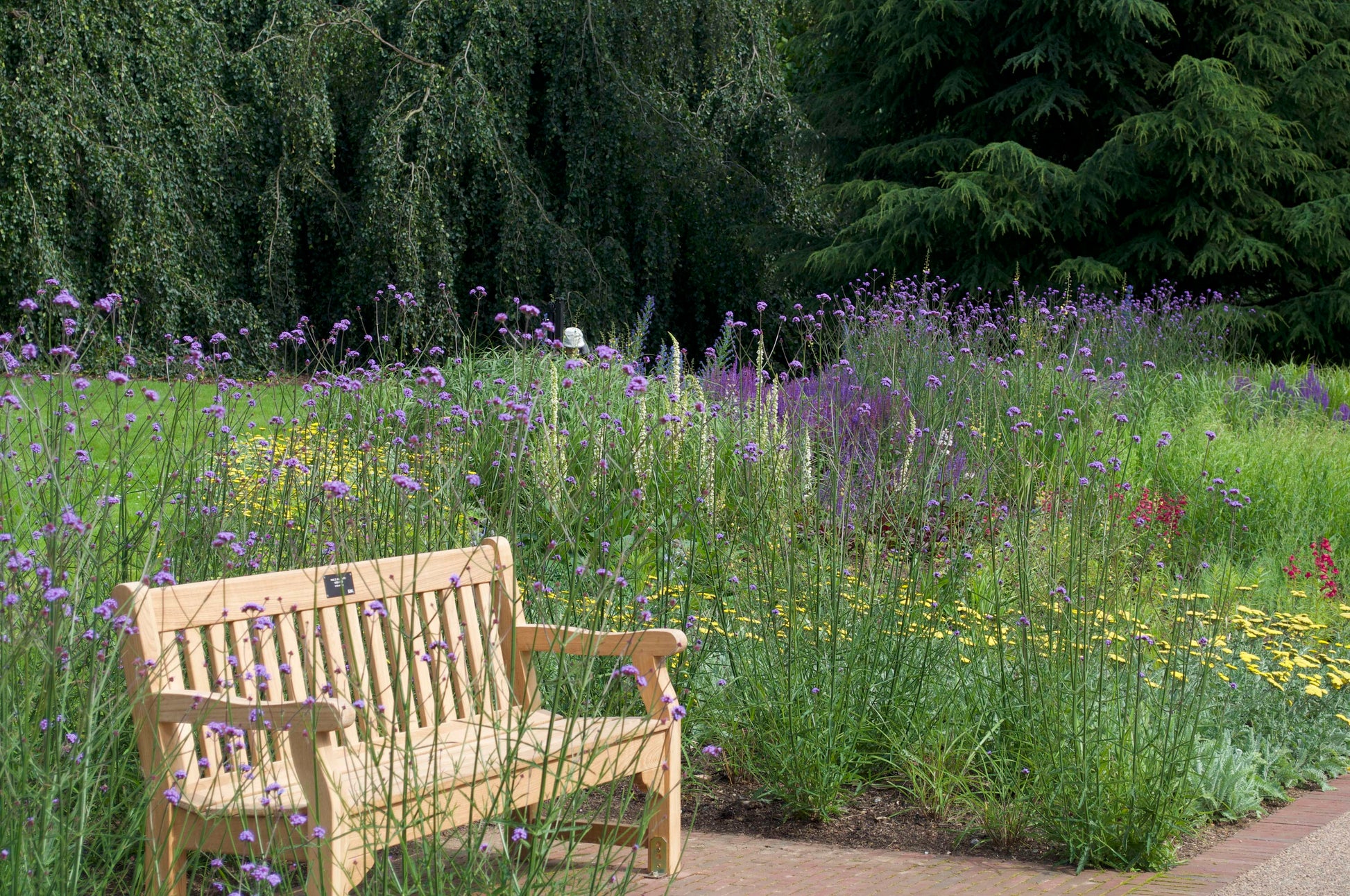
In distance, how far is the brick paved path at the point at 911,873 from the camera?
3285 millimetres

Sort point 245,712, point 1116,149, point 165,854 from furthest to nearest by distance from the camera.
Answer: point 1116,149 < point 165,854 < point 245,712

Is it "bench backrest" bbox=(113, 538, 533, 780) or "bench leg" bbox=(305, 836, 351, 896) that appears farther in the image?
"bench backrest" bbox=(113, 538, 533, 780)

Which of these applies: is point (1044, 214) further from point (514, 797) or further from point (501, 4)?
point (514, 797)

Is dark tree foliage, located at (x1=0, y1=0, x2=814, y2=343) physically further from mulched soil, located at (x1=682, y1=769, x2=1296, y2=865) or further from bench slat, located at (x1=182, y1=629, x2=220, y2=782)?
bench slat, located at (x1=182, y1=629, x2=220, y2=782)

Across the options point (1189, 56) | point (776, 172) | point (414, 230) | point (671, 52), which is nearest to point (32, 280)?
point (414, 230)

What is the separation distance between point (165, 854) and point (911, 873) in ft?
6.13

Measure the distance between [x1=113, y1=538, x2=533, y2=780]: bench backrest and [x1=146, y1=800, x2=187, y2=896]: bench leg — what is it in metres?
0.13

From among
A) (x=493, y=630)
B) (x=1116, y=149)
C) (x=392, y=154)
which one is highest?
(x=1116, y=149)

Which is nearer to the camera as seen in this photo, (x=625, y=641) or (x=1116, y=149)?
(x=625, y=641)

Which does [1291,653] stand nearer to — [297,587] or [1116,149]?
[297,587]

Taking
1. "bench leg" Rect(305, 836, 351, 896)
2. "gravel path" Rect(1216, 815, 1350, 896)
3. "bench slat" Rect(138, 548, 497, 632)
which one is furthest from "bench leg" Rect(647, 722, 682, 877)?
"gravel path" Rect(1216, 815, 1350, 896)

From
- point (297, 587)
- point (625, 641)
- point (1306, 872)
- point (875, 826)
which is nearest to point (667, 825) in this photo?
point (625, 641)

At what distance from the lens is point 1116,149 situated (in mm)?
14344

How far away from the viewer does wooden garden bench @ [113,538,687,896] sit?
7.93 ft
